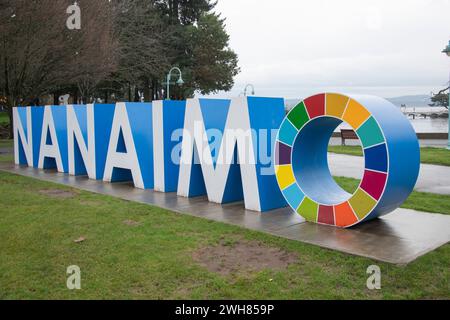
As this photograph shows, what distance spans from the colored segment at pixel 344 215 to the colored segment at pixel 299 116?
1.40 meters

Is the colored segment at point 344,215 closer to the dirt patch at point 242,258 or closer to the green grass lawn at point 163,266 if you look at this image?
the green grass lawn at point 163,266

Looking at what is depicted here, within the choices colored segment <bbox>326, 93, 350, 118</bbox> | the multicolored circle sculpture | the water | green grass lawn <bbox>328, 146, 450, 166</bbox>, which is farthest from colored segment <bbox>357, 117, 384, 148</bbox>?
the water

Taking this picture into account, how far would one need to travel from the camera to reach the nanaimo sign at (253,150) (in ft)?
20.6

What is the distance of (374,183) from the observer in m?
6.19

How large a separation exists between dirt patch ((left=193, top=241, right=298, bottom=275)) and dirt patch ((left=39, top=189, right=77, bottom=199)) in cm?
465

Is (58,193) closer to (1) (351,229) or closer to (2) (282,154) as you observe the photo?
(2) (282,154)

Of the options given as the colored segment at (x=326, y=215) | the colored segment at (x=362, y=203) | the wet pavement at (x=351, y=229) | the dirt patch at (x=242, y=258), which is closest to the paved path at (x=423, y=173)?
the wet pavement at (x=351, y=229)

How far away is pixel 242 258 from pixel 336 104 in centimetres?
271

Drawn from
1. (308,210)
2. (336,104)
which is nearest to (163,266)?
(308,210)

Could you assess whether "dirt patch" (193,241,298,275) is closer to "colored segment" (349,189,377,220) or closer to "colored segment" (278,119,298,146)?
"colored segment" (349,189,377,220)

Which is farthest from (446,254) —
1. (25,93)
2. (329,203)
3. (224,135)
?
(25,93)

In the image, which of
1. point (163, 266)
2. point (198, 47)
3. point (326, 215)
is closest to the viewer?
point (163, 266)
